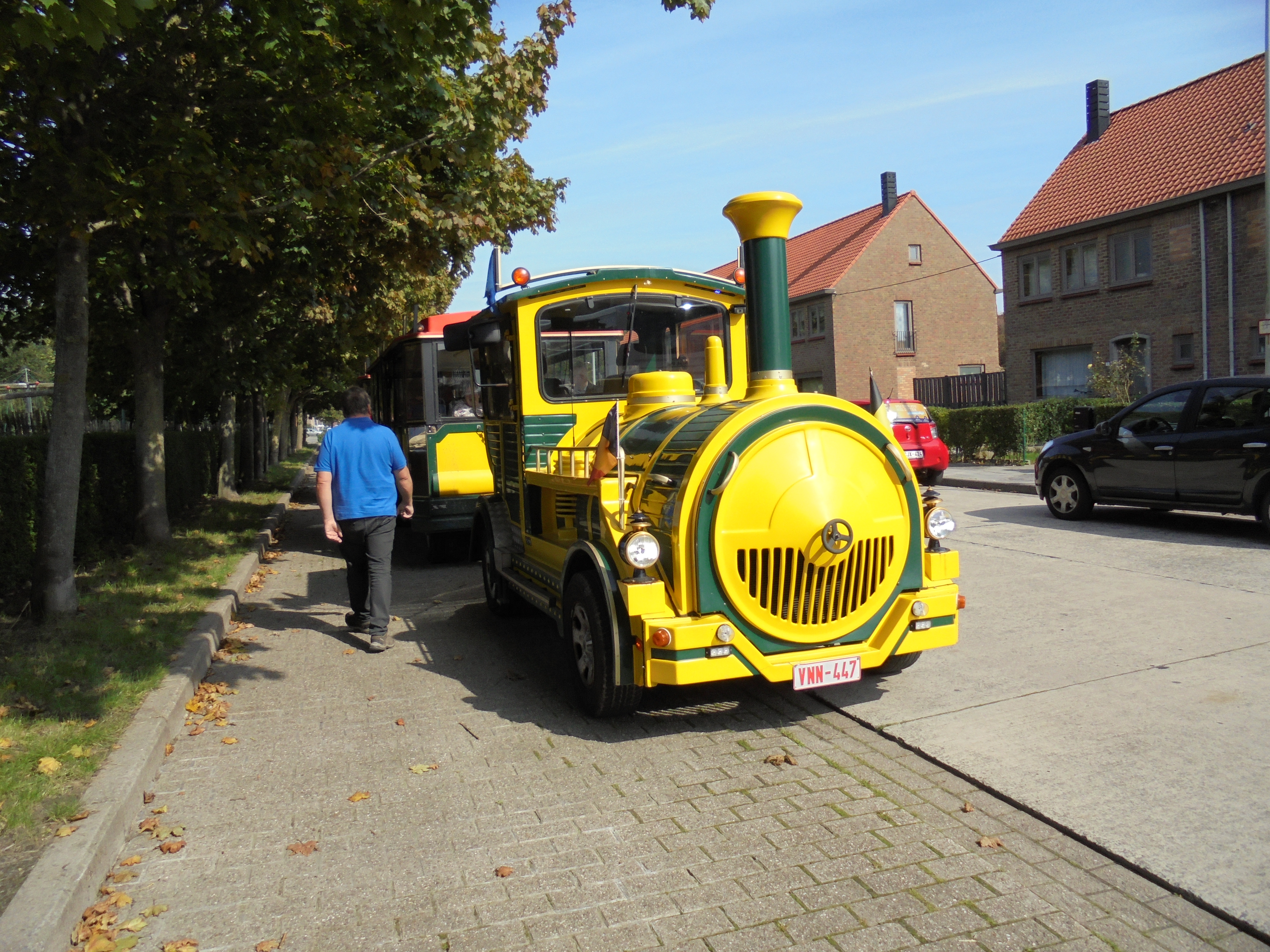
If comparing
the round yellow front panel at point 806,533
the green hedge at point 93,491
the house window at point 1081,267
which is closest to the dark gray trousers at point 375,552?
the green hedge at point 93,491

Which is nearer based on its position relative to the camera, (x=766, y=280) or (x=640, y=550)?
(x=640, y=550)

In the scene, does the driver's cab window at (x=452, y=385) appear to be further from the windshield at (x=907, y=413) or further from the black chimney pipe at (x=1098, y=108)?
the black chimney pipe at (x=1098, y=108)

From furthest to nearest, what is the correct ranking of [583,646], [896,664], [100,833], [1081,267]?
[1081,267] → [896,664] → [583,646] → [100,833]

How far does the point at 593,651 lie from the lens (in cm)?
493

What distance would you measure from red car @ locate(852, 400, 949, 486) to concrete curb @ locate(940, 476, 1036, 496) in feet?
1.57

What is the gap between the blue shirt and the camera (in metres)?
7.00

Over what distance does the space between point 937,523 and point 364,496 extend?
4086 mm

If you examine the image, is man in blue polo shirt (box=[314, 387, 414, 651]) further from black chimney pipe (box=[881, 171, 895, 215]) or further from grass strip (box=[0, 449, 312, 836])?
black chimney pipe (box=[881, 171, 895, 215])

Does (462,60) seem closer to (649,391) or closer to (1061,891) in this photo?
(649,391)

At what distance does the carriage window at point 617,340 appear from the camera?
6.67 m

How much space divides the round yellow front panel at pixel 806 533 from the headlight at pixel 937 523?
11.7 inches

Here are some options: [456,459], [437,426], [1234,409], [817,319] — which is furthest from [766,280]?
[817,319]

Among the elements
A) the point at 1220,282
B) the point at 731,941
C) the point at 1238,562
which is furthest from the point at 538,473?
the point at 1220,282

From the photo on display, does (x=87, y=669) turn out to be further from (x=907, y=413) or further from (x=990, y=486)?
(x=990, y=486)
